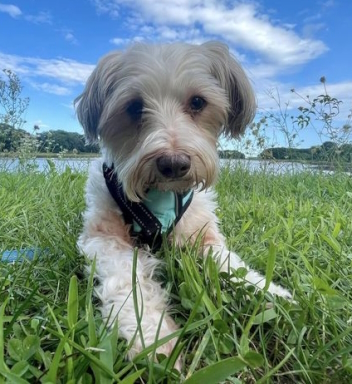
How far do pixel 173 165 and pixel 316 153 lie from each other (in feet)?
18.0

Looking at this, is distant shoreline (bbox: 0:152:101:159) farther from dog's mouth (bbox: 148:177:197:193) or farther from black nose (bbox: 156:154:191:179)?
black nose (bbox: 156:154:191:179)

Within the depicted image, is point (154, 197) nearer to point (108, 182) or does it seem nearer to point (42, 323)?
point (108, 182)

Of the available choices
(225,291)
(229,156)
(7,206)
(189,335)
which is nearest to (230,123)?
(225,291)

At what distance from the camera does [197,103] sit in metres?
2.66

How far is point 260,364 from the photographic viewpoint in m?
1.38

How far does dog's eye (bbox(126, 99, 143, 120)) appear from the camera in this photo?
2.58 m

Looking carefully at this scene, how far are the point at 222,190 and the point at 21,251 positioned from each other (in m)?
2.77

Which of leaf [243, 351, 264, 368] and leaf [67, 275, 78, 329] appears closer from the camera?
leaf [243, 351, 264, 368]

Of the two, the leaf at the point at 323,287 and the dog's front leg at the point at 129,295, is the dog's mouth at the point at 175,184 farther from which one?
the leaf at the point at 323,287

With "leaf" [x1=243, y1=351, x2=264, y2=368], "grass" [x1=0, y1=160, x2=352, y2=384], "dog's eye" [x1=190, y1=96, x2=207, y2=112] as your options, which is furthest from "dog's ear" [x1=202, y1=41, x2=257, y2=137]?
"leaf" [x1=243, y1=351, x2=264, y2=368]

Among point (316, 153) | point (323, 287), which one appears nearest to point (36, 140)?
point (316, 153)

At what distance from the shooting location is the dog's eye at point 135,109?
2.58 m

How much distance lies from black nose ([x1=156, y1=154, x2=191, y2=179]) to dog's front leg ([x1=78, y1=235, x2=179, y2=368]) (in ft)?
1.67

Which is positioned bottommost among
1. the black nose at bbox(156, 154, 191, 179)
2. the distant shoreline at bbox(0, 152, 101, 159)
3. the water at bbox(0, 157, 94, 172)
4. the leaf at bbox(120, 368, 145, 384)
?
the leaf at bbox(120, 368, 145, 384)
